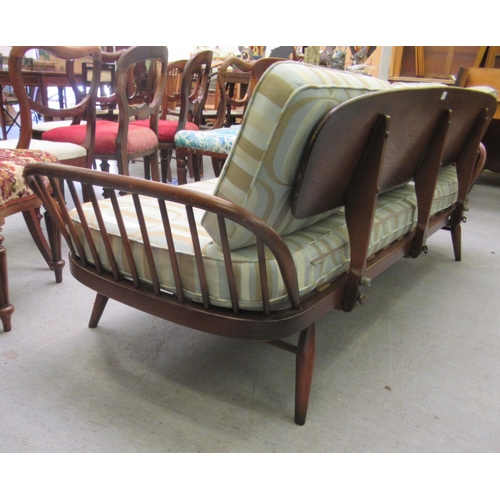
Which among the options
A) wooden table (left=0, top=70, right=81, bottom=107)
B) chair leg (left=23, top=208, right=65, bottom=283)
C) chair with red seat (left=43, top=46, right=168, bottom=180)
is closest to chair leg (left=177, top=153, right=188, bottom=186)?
chair with red seat (left=43, top=46, right=168, bottom=180)

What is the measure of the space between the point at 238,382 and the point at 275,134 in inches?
29.5

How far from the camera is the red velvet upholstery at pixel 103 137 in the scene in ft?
7.29

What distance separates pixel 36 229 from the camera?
1.74m

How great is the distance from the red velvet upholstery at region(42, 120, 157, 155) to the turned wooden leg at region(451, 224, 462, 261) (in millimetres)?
1717

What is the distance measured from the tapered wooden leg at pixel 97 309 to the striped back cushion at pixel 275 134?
686mm

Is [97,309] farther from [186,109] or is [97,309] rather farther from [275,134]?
[186,109]

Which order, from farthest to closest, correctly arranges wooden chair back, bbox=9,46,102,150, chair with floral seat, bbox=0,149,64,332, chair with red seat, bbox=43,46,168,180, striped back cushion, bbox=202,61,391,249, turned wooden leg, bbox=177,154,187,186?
1. turned wooden leg, bbox=177,154,187,186
2. chair with red seat, bbox=43,46,168,180
3. wooden chair back, bbox=9,46,102,150
4. chair with floral seat, bbox=0,149,64,332
5. striped back cushion, bbox=202,61,391,249

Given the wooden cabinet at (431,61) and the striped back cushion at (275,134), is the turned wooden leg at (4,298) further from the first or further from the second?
the wooden cabinet at (431,61)

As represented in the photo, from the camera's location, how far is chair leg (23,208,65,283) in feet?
5.61

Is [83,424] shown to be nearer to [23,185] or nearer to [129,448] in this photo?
[129,448]

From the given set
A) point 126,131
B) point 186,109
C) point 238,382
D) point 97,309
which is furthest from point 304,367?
point 186,109

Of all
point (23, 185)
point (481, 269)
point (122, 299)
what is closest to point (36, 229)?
point (23, 185)

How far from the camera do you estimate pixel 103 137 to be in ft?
7.52

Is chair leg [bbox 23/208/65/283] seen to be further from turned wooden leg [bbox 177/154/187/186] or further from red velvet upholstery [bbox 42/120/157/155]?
turned wooden leg [bbox 177/154/187/186]
